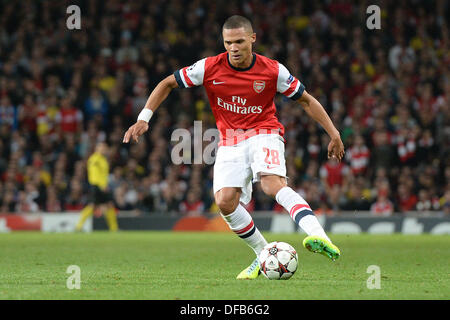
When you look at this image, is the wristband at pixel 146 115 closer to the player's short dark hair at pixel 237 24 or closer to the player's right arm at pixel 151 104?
the player's right arm at pixel 151 104

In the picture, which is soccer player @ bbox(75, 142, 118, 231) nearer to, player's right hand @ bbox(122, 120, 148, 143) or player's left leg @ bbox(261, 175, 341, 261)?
player's right hand @ bbox(122, 120, 148, 143)

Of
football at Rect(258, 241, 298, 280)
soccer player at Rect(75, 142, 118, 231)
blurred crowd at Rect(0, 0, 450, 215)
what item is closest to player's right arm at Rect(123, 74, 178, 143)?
football at Rect(258, 241, 298, 280)

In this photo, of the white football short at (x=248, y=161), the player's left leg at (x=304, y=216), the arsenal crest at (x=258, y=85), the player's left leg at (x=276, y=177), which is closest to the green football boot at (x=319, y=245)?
the player's left leg at (x=304, y=216)

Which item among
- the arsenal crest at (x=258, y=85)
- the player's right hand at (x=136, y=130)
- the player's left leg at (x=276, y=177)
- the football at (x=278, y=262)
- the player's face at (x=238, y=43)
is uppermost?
the player's face at (x=238, y=43)

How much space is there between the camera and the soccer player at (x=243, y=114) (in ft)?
24.6

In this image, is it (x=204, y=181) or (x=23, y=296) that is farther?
(x=204, y=181)

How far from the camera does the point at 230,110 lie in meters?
7.79

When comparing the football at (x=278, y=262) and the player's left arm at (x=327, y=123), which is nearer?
the football at (x=278, y=262)

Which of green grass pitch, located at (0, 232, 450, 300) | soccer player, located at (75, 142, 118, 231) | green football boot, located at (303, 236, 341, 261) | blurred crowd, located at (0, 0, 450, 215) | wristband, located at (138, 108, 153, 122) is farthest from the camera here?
blurred crowd, located at (0, 0, 450, 215)

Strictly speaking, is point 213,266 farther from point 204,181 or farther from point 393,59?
point 393,59

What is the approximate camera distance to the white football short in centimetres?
747

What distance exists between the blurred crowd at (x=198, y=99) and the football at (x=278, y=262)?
35.3 feet

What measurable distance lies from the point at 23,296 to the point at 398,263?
502cm

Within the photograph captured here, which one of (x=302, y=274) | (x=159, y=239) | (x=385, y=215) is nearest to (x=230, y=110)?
(x=302, y=274)
